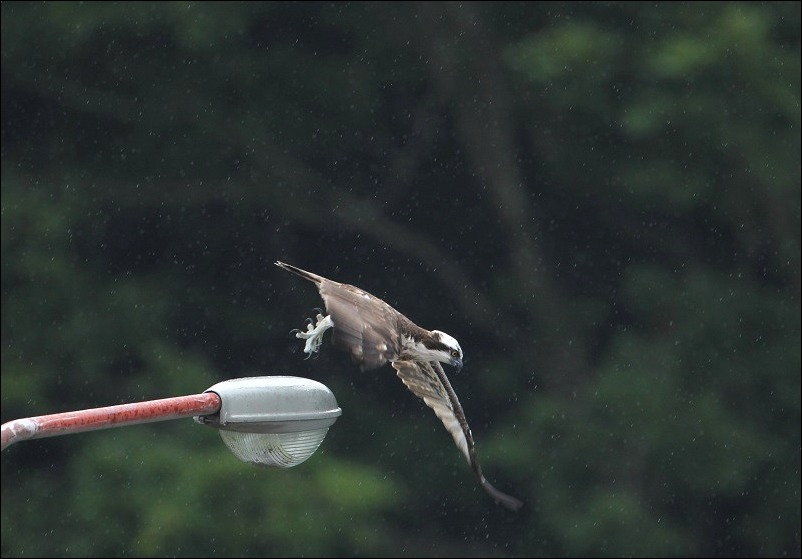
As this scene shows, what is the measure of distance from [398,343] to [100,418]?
270 centimetres

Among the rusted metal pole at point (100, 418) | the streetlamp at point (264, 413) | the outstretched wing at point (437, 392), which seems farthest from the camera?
the outstretched wing at point (437, 392)

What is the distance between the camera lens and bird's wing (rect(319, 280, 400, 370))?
4.51m

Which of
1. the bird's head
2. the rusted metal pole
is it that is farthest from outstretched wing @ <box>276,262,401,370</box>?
the rusted metal pole

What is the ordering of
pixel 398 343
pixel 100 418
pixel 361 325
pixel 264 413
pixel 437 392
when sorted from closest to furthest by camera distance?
pixel 100 418 < pixel 264 413 < pixel 361 325 < pixel 398 343 < pixel 437 392

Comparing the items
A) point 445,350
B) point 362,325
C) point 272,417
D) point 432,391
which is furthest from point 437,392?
point 272,417

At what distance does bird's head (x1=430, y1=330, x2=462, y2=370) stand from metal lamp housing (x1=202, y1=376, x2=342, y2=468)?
221 cm

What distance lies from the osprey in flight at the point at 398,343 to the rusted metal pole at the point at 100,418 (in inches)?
66.4

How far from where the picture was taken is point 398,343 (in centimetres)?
529

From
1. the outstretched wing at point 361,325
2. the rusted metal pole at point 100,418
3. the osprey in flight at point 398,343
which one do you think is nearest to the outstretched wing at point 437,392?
the osprey in flight at point 398,343

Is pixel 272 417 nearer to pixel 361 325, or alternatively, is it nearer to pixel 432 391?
pixel 361 325

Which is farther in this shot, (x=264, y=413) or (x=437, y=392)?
(x=437, y=392)

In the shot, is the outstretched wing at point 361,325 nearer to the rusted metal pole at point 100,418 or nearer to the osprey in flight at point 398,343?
the osprey in flight at point 398,343

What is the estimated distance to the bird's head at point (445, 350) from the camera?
5.50m

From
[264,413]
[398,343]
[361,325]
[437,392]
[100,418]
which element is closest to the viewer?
[100,418]
